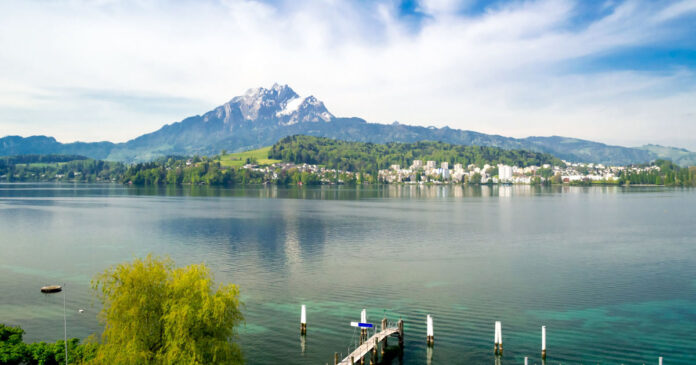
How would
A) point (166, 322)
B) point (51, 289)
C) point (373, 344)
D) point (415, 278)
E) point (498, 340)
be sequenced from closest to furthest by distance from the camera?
point (166, 322) → point (373, 344) → point (498, 340) → point (51, 289) → point (415, 278)

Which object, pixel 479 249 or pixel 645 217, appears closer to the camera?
pixel 479 249

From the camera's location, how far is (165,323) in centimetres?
2164

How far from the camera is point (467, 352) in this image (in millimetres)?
29172

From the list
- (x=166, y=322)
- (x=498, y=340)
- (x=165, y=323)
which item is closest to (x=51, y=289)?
(x=165, y=323)

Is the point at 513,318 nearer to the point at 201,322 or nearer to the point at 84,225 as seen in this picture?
the point at 201,322

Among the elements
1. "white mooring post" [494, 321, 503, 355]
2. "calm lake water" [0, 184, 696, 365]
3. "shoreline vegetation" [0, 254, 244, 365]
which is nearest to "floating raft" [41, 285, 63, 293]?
"calm lake water" [0, 184, 696, 365]

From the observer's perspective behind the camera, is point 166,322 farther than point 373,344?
No

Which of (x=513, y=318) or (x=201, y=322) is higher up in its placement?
(x=201, y=322)

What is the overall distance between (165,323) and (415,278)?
30.6 meters

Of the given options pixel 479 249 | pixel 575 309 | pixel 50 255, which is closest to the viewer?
pixel 575 309

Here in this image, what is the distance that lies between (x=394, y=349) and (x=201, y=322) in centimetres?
1321

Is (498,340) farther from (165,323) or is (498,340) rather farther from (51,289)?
(51,289)

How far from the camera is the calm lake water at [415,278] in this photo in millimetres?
31141

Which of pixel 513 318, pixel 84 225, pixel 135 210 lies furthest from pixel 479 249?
pixel 135 210
